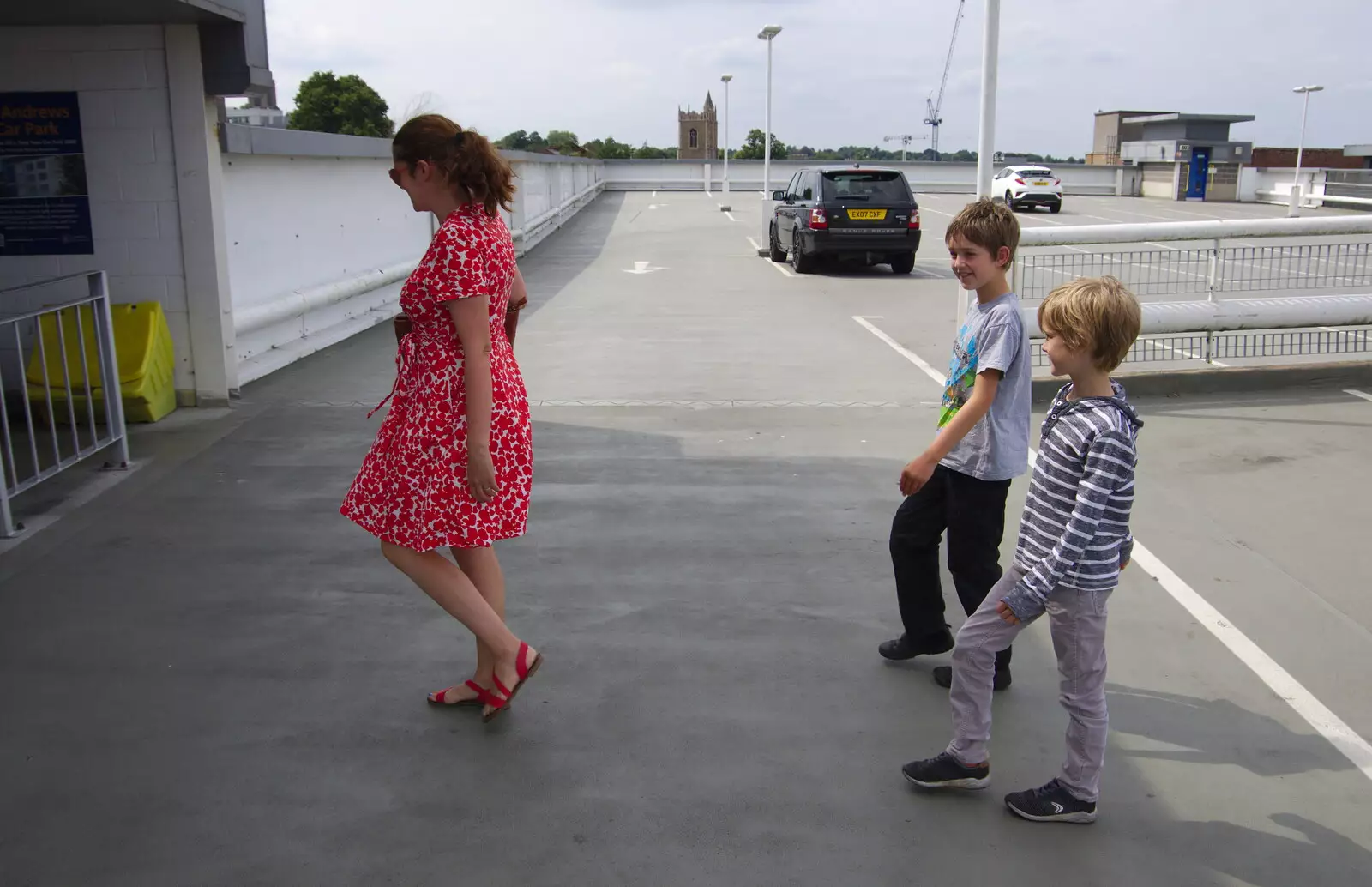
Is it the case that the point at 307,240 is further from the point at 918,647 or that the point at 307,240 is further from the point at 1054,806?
the point at 1054,806

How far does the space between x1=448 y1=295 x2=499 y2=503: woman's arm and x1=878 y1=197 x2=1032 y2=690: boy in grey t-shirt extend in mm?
1189

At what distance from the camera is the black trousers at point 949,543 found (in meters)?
3.64

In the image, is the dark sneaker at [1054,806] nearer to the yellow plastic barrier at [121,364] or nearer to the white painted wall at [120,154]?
the yellow plastic barrier at [121,364]

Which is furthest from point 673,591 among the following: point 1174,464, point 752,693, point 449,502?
point 1174,464

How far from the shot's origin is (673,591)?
15.6ft

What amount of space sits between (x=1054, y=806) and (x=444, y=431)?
6.39 ft

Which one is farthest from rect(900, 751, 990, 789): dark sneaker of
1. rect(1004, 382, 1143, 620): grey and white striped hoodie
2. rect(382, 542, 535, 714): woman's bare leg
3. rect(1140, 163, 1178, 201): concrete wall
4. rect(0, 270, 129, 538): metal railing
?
rect(1140, 163, 1178, 201): concrete wall

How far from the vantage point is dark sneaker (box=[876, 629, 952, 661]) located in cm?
401

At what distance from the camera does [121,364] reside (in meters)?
7.56

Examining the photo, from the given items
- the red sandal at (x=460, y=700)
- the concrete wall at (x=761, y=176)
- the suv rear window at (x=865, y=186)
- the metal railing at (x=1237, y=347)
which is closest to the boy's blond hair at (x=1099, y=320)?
the red sandal at (x=460, y=700)

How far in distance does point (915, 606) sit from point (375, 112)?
94016 millimetres

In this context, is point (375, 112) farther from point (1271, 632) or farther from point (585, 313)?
point (1271, 632)

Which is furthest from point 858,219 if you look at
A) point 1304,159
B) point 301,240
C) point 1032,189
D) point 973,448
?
point 1304,159

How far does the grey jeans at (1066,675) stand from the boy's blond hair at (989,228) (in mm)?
972
